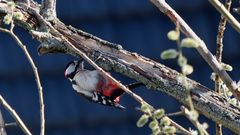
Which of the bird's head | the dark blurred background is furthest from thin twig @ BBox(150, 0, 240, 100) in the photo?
the dark blurred background

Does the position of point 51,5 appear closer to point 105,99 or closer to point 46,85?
point 105,99

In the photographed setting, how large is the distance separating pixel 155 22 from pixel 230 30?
0.45 meters

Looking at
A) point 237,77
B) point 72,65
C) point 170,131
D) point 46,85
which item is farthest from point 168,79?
point 46,85

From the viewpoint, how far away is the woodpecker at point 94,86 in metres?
3.36

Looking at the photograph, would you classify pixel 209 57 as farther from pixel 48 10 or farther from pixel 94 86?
pixel 94 86

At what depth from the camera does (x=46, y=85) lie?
567 cm

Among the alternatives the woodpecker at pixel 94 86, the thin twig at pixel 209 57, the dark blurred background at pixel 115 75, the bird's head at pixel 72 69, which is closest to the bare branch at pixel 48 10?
the thin twig at pixel 209 57

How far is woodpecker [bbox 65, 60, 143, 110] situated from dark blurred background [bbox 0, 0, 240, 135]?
4.91 ft

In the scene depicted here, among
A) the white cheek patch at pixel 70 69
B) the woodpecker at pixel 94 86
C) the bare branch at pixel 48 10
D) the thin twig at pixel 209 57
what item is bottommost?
the thin twig at pixel 209 57

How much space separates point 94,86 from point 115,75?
1.75 metres

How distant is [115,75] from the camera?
5.35 metres

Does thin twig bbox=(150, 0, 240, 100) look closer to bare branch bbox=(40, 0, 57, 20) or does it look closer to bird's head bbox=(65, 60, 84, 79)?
bare branch bbox=(40, 0, 57, 20)

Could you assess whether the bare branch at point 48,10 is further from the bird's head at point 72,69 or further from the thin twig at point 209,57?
the bird's head at point 72,69

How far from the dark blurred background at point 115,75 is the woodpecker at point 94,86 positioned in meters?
1.50
